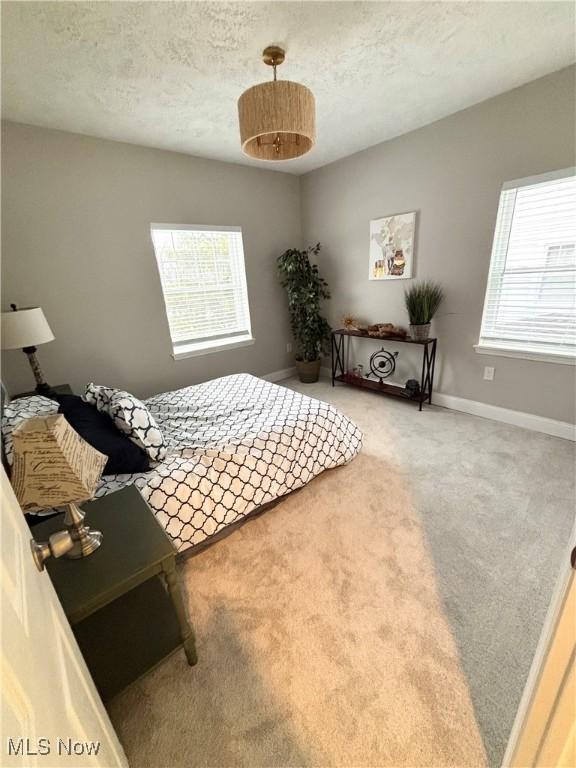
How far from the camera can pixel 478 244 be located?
2664 mm

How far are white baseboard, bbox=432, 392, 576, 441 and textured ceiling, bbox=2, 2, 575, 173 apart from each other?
2.44 metres

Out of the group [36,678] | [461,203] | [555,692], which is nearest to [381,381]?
[461,203]

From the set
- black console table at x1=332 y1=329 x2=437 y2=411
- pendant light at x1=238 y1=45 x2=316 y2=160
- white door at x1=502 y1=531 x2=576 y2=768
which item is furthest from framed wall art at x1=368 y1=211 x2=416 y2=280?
white door at x1=502 y1=531 x2=576 y2=768

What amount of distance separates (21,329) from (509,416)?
3.90 meters

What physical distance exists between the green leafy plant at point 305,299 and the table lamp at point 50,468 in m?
3.26

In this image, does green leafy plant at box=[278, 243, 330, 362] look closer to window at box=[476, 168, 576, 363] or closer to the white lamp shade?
window at box=[476, 168, 576, 363]

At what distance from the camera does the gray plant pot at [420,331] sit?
9.78 ft

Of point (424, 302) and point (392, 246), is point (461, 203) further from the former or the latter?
point (424, 302)

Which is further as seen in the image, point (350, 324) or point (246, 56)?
point (350, 324)

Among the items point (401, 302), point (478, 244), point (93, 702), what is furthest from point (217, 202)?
point (93, 702)

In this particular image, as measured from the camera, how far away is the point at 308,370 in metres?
4.07

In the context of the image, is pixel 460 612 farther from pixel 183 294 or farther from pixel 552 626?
pixel 183 294

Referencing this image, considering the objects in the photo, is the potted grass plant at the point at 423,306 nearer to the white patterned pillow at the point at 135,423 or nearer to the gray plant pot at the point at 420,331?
the gray plant pot at the point at 420,331

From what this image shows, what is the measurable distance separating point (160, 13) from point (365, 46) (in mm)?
1078
